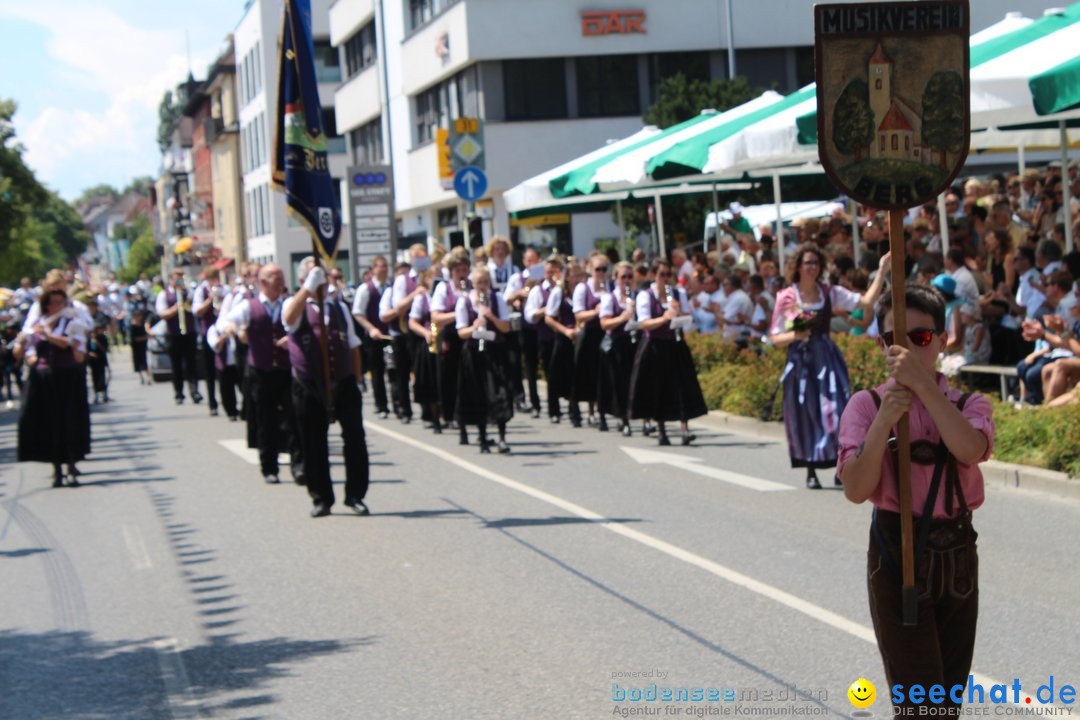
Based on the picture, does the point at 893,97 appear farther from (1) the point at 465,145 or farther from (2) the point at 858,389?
(1) the point at 465,145

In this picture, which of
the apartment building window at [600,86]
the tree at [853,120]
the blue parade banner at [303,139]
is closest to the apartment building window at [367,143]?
the apartment building window at [600,86]

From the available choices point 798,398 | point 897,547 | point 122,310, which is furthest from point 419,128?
point 897,547

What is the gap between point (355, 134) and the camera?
5575 centimetres

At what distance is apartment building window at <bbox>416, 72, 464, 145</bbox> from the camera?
4116 centimetres

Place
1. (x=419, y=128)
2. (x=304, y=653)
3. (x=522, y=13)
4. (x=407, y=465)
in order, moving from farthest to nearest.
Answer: (x=419, y=128) < (x=522, y=13) < (x=407, y=465) < (x=304, y=653)

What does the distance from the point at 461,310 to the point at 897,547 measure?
12.1m

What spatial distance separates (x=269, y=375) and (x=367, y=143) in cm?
3925

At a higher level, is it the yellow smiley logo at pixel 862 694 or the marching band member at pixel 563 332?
the marching band member at pixel 563 332

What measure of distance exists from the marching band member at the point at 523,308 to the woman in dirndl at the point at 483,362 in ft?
11.2

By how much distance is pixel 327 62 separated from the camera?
66.3 m

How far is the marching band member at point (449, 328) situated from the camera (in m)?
16.8

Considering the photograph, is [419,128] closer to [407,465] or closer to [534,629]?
[407,465]

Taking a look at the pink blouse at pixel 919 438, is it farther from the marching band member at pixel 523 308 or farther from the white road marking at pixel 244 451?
the marching band member at pixel 523 308

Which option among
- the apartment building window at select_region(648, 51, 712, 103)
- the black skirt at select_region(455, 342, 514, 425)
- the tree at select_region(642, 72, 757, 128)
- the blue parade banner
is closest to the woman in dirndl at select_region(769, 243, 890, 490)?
the blue parade banner
